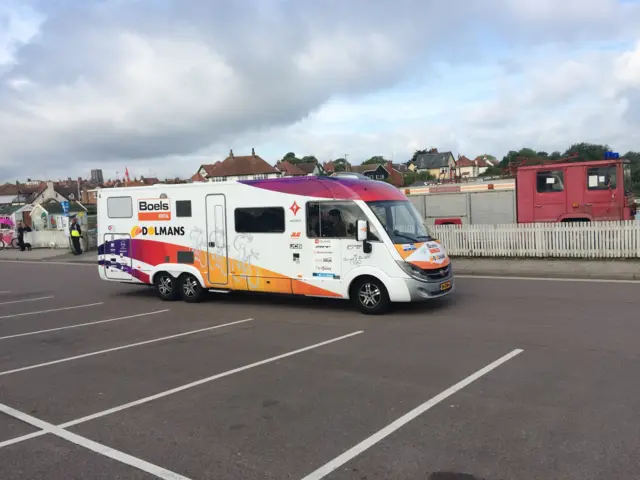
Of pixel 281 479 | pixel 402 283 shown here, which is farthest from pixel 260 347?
pixel 281 479

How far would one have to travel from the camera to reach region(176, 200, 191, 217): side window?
1214cm

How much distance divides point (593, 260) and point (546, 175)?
2992 millimetres

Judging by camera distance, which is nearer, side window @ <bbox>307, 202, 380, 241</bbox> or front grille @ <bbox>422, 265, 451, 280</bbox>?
front grille @ <bbox>422, 265, 451, 280</bbox>

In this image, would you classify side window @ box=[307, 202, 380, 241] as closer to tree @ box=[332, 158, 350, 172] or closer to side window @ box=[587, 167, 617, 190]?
side window @ box=[587, 167, 617, 190]

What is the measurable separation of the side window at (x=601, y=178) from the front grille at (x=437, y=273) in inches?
342

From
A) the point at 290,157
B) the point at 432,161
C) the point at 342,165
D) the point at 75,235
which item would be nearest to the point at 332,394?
the point at 75,235

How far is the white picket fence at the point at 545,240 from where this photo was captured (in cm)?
1584

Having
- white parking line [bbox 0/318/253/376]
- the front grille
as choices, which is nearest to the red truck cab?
the front grille

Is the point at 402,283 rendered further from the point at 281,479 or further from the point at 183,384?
the point at 281,479

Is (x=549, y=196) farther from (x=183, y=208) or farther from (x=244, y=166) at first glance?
(x=244, y=166)

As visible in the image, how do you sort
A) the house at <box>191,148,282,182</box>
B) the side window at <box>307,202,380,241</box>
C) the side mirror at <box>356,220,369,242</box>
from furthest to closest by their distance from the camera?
the house at <box>191,148,282,182</box>
the side window at <box>307,202,380,241</box>
the side mirror at <box>356,220,369,242</box>

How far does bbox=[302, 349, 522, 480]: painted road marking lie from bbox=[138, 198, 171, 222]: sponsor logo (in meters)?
8.31

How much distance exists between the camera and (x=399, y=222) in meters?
10.4

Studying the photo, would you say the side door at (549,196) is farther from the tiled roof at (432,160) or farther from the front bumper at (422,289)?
the tiled roof at (432,160)
